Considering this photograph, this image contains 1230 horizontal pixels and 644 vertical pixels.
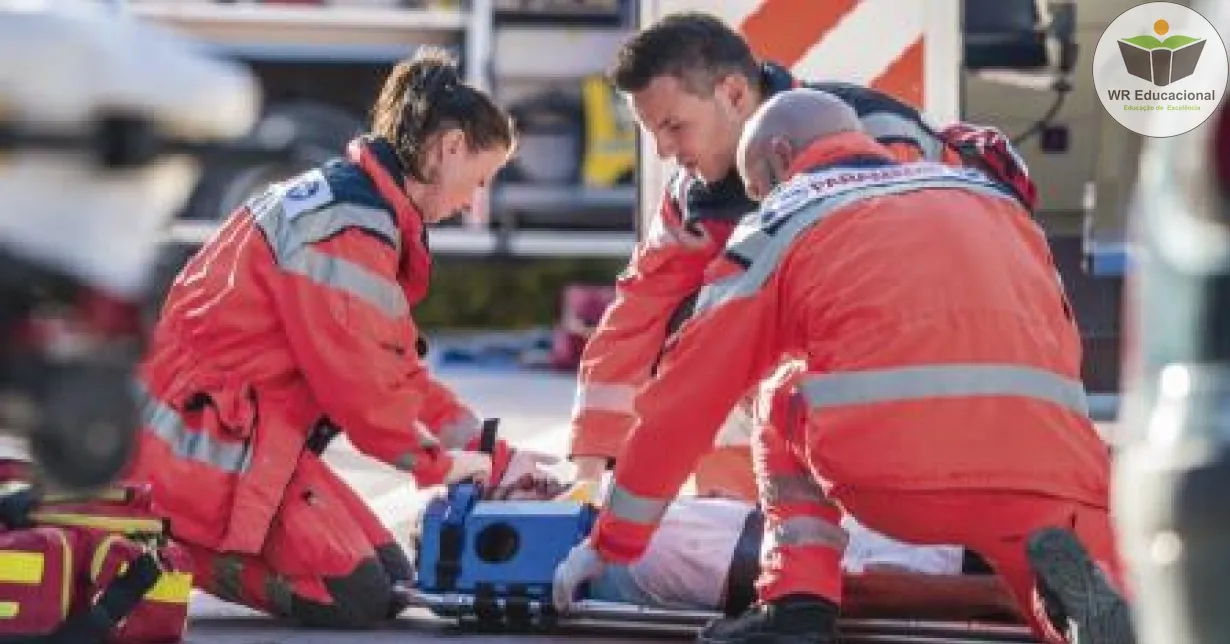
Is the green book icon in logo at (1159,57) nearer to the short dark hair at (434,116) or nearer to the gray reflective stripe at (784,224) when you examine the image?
the short dark hair at (434,116)

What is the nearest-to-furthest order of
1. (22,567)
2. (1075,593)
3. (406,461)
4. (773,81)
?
(1075,593)
(22,567)
(406,461)
(773,81)

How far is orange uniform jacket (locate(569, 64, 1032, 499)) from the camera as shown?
6.25 metres

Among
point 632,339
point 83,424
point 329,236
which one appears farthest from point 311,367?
point 83,424

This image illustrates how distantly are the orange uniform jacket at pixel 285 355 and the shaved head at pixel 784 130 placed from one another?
0.83 meters

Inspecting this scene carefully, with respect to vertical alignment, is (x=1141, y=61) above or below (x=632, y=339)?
above

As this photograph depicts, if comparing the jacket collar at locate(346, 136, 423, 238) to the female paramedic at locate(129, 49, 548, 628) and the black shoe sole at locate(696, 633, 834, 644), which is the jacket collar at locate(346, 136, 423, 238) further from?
the black shoe sole at locate(696, 633, 834, 644)

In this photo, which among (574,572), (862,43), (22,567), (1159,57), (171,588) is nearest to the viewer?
(22,567)

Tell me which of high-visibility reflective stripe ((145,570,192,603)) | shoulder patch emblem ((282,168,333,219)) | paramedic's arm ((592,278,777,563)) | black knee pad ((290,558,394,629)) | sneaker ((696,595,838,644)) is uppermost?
shoulder patch emblem ((282,168,333,219))

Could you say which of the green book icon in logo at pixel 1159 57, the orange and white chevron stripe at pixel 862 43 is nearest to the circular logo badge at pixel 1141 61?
the green book icon in logo at pixel 1159 57

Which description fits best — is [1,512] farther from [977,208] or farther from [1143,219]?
[1143,219]

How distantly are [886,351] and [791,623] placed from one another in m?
0.61

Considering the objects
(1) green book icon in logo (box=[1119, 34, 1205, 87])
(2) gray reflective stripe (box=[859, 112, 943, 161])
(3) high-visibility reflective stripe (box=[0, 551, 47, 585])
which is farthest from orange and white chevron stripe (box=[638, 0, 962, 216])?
(3) high-visibility reflective stripe (box=[0, 551, 47, 585])

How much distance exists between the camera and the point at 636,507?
17.7 ft

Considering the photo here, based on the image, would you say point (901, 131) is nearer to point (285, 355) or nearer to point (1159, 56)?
point (285, 355)
